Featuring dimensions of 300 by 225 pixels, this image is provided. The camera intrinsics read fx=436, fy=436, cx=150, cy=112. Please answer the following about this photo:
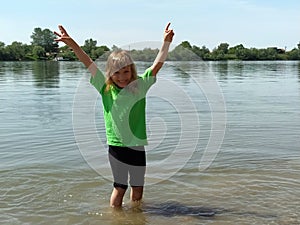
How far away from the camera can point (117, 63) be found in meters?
5.47

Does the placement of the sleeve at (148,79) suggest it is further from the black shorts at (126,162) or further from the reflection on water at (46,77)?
the reflection on water at (46,77)

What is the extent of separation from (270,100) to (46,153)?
13.3m

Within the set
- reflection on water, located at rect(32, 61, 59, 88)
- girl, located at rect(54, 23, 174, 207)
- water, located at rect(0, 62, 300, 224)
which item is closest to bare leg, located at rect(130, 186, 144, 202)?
water, located at rect(0, 62, 300, 224)

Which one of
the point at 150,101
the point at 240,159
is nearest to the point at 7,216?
the point at 240,159

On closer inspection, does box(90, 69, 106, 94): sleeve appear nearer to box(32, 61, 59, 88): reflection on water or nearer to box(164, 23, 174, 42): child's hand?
box(164, 23, 174, 42): child's hand

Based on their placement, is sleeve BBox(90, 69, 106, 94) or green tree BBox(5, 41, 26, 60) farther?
green tree BBox(5, 41, 26, 60)

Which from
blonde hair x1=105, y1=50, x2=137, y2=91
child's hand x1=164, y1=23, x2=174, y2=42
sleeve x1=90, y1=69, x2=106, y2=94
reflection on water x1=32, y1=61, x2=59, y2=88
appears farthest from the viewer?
reflection on water x1=32, y1=61, x2=59, y2=88

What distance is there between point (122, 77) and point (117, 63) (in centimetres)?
19

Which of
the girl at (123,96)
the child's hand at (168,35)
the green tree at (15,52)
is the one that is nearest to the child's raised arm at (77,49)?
the girl at (123,96)

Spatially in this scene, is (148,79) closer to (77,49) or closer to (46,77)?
(77,49)

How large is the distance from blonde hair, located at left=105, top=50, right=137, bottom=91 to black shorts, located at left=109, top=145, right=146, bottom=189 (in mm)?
837

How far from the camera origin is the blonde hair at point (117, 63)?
5473 millimetres

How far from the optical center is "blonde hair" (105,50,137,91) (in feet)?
18.0

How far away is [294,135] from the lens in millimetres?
11500
